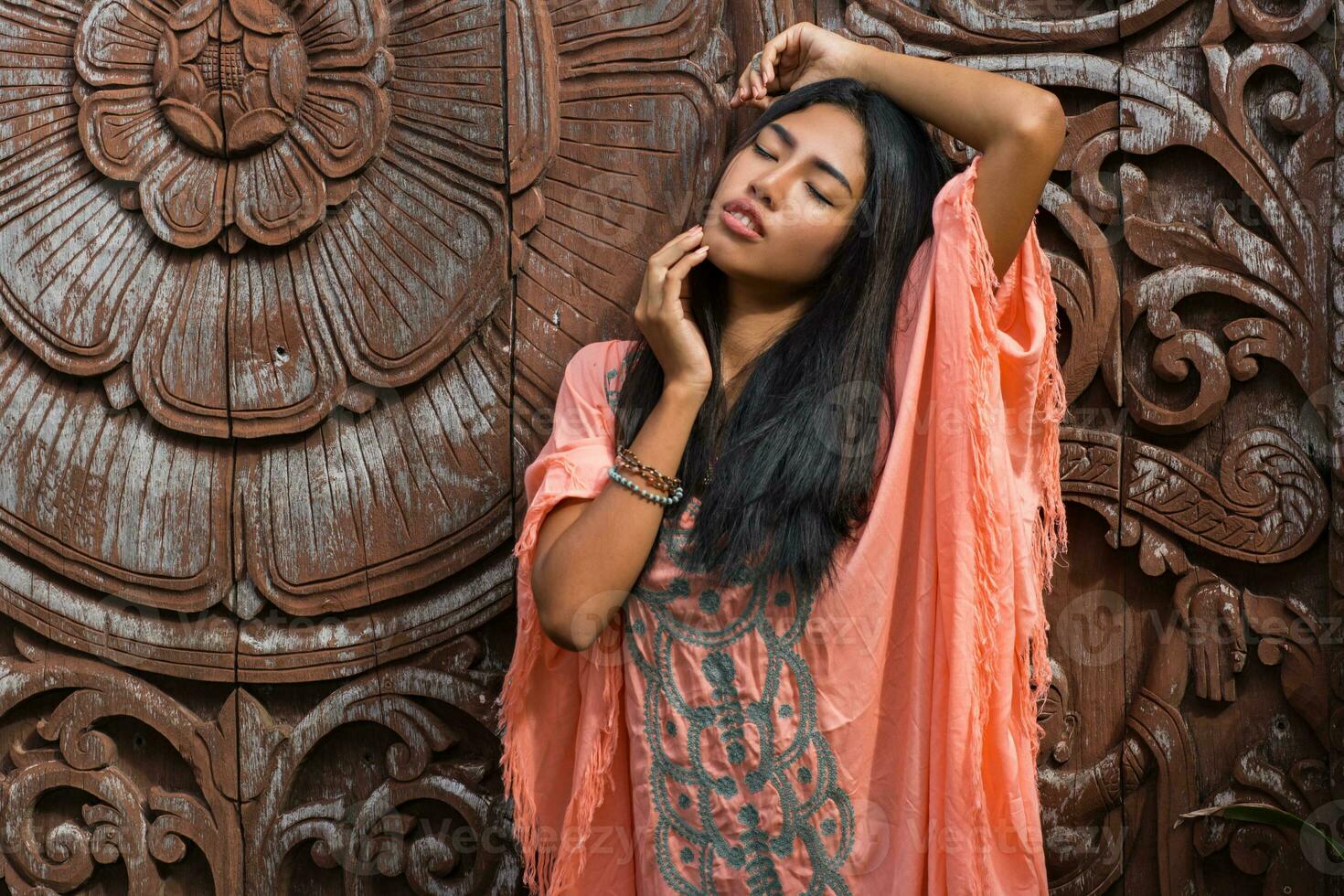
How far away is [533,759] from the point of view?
154cm

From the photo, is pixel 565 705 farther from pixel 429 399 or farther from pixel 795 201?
pixel 795 201

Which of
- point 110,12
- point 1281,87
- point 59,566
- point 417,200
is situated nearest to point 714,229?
point 417,200

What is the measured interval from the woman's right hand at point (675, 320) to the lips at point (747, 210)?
49 mm

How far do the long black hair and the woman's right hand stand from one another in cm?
7

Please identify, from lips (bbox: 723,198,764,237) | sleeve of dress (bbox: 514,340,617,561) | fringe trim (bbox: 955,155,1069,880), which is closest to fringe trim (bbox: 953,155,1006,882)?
fringe trim (bbox: 955,155,1069,880)

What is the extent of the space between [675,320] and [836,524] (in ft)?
1.04

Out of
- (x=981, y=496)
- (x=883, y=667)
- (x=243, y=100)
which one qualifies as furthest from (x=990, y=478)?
(x=243, y=100)

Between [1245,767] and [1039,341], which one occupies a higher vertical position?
[1039,341]

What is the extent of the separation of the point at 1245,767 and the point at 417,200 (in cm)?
146

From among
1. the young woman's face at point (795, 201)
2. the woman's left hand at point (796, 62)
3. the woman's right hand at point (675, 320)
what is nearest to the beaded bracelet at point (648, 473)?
the woman's right hand at point (675, 320)

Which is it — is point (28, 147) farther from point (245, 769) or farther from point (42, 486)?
point (245, 769)

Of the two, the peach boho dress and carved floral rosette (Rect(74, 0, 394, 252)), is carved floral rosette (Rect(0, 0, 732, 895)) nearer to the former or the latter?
carved floral rosette (Rect(74, 0, 394, 252))

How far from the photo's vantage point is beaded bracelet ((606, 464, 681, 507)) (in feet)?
4.42

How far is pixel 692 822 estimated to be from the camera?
140 centimetres
